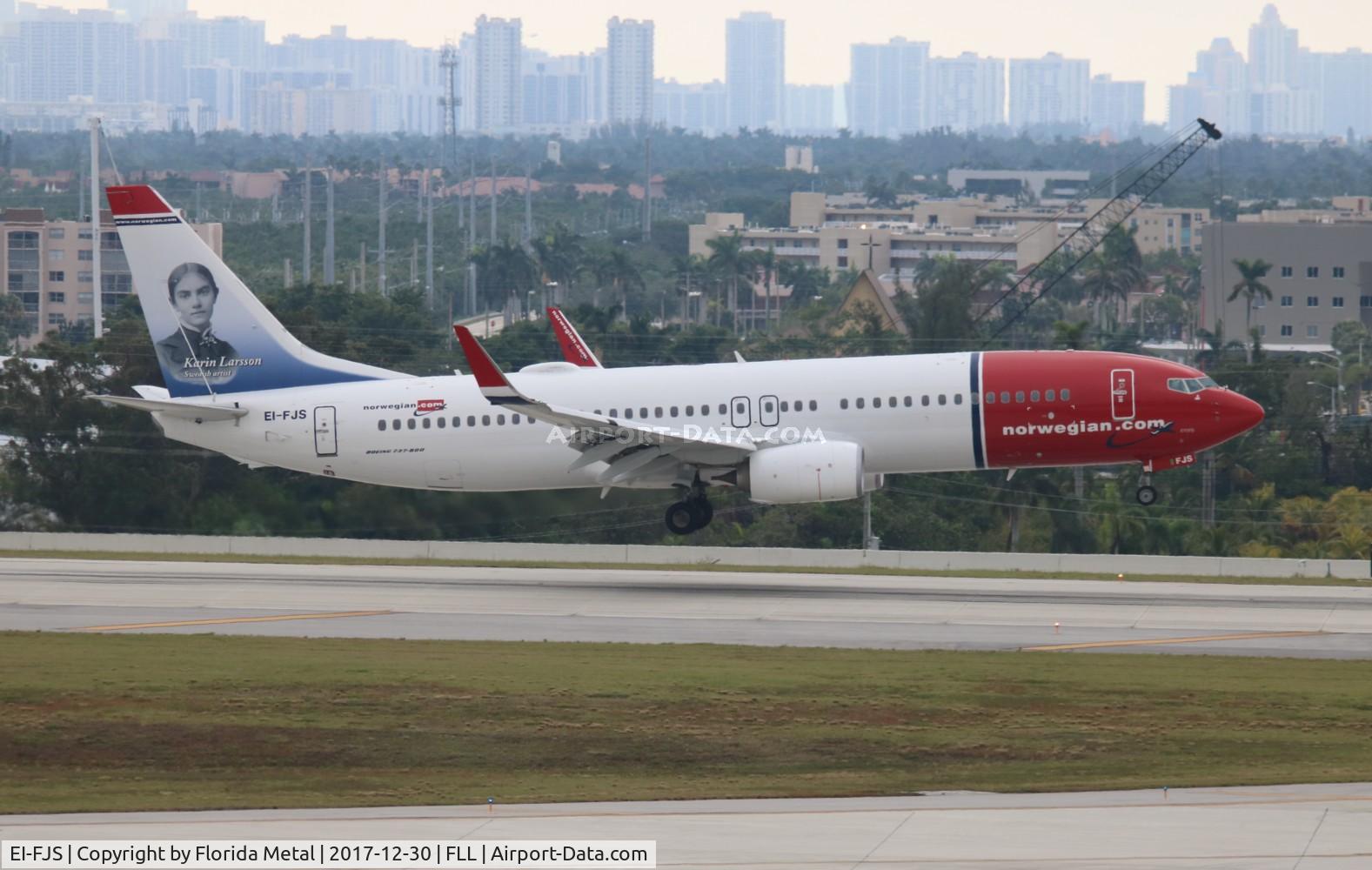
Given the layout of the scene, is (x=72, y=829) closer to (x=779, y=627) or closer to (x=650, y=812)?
(x=650, y=812)

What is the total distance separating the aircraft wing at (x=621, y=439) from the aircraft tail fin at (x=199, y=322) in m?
6.94

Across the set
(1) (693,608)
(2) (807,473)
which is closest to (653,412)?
(2) (807,473)

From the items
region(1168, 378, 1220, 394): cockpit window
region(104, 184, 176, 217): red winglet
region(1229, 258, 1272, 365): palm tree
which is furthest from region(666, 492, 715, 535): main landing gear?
region(1229, 258, 1272, 365): palm tree

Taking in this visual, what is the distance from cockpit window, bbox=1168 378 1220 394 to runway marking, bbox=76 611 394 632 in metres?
19.2

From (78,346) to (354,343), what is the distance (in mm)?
15707

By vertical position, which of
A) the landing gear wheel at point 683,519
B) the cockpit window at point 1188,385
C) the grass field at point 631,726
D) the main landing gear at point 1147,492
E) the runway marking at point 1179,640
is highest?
the cockpit window at point 1188,385

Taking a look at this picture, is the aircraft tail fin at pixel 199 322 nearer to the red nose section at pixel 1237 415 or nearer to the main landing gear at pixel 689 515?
the main landing gear at pixel 689 515

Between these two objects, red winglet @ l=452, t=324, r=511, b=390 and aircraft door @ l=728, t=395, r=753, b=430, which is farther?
aircraft door @ l=728, t=395, r=753, b=430

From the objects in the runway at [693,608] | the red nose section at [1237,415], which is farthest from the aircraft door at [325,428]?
the red nose section at [1237,415]

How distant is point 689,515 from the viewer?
4812 cm

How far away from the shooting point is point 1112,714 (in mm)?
31219

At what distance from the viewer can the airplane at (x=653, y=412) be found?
1845 inches

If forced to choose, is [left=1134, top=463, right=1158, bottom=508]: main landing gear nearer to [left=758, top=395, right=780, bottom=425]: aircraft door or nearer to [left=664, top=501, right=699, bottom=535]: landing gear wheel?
[left=758, top=395, right=780, bottom=425]: aircraft door

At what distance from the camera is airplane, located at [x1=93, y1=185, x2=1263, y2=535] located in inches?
1845
